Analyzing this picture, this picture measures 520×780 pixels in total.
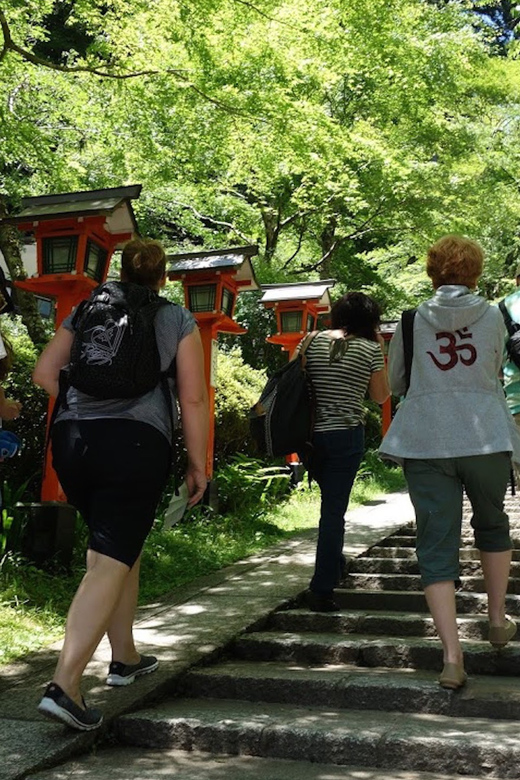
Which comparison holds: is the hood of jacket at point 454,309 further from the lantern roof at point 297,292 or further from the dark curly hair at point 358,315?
the lantern roof at point 297,292

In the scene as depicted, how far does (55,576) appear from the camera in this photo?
5.87m

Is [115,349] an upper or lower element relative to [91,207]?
lower

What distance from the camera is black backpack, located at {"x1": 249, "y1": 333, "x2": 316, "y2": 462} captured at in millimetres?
4938

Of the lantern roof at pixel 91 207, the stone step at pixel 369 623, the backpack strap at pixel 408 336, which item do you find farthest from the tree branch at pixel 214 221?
the backpack strap at pixel 408 336

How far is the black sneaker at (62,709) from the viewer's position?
3105 mm

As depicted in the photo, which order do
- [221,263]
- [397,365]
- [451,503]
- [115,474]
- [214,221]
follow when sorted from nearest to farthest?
[115,474] < [451,503] < [397,365] < [221,263] < [214,221]

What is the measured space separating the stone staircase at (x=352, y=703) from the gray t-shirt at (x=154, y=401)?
46.2 inches

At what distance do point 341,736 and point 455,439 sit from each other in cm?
128

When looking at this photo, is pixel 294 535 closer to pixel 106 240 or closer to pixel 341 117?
pixel 106 240

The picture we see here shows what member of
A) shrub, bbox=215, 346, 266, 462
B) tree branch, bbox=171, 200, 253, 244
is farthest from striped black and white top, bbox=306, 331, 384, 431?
tree branch, bbox=171, 200, 253, 244

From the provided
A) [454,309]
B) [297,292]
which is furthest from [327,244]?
[454,309]

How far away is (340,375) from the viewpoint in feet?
16.7

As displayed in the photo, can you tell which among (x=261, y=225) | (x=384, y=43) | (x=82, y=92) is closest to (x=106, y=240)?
(x=82, y=92)

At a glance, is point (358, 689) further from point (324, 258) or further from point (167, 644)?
point (324, 258)
